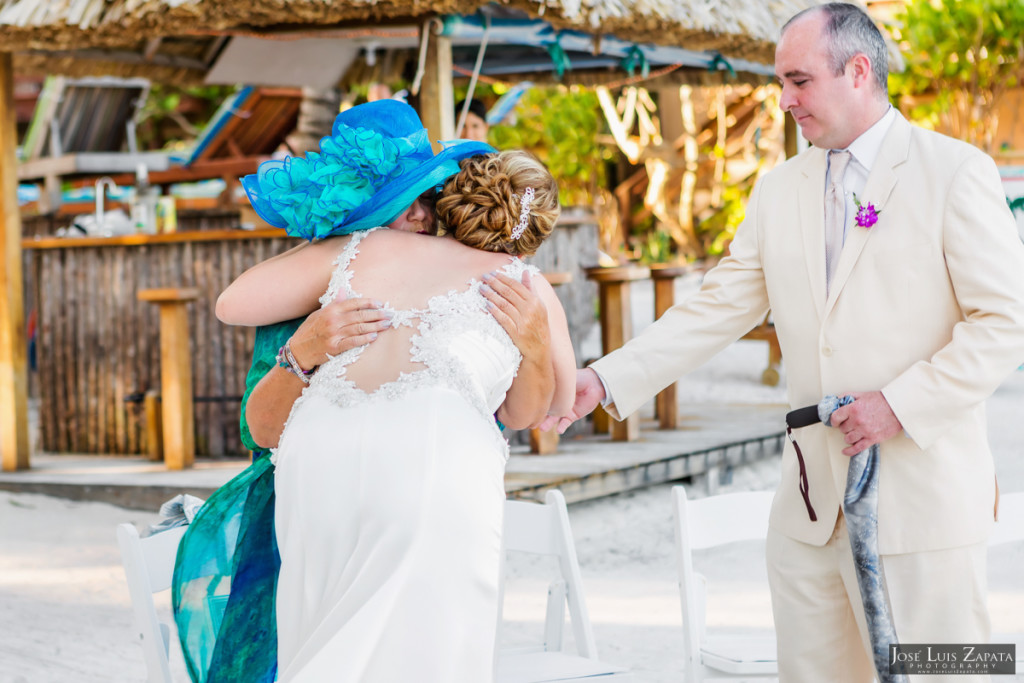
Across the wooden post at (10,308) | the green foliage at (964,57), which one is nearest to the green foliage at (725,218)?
the green foliage at (964,57)

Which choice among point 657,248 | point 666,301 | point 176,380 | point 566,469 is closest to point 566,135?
point 657,248

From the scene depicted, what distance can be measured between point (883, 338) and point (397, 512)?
1083mm

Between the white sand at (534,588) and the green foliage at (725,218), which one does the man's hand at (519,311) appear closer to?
the white sand at (534,588)

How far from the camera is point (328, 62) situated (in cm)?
743

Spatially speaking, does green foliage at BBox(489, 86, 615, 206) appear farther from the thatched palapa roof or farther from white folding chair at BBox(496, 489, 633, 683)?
white folding chair at BBox(496, 489, 633, 683)

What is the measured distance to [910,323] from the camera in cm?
228

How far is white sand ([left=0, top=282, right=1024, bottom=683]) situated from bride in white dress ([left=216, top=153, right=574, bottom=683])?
1543mm

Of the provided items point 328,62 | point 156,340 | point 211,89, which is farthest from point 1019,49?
point 211,89

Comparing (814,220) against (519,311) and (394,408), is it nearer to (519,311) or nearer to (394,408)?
(519,311)

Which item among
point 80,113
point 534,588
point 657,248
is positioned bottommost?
point 534,588

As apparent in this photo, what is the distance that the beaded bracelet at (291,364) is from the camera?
2268 mm

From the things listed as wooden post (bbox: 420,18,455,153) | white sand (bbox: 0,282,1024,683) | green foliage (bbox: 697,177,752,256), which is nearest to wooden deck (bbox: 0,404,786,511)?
white sand (bbox: 0,282,1024,683)

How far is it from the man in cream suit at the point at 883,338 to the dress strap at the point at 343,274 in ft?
3.12

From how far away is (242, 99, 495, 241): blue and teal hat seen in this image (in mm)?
2262
